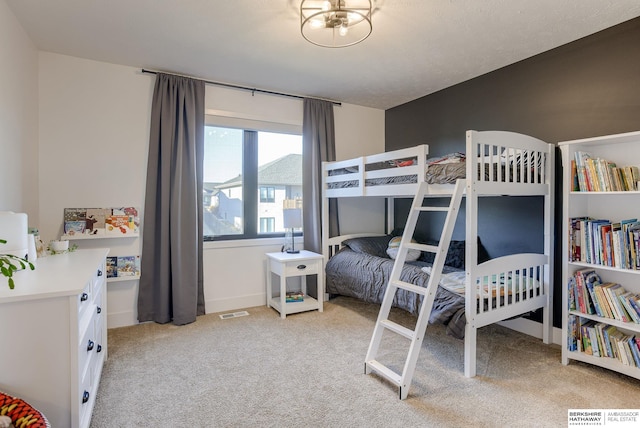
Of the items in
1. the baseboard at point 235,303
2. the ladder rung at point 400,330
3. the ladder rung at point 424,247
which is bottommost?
the baseboard at point 235,303

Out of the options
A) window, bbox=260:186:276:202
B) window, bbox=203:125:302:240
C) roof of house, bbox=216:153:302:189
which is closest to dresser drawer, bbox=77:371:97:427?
window, bbox=203:125:302:240

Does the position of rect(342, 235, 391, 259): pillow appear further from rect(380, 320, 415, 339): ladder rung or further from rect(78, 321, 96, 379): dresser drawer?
rect(78, 321, 96, 379): dresser drawer

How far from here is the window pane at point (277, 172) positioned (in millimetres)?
3896

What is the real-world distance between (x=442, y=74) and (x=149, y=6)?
8.27ft

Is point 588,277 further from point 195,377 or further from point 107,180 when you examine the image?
point 107,180

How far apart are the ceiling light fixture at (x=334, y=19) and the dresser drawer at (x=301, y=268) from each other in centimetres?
200

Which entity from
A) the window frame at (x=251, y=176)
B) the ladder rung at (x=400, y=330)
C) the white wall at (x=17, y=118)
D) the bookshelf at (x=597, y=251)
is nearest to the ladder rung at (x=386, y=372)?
the ladder rung at (x=400, y=330)

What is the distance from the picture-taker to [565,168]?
8.16 feet

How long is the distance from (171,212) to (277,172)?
4.12 feet

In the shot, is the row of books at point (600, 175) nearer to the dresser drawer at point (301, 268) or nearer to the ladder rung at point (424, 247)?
the ladder rung at point (424, 247)

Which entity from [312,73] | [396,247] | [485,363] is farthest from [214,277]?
[485,363]

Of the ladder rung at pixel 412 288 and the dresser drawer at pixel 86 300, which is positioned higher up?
the dresser drawer at pixel 86 300

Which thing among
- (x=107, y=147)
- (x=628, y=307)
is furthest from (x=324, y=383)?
(x=107, y=147)

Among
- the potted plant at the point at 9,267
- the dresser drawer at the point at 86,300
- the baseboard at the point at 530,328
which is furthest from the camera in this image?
the baseboard at the point at 530,328
